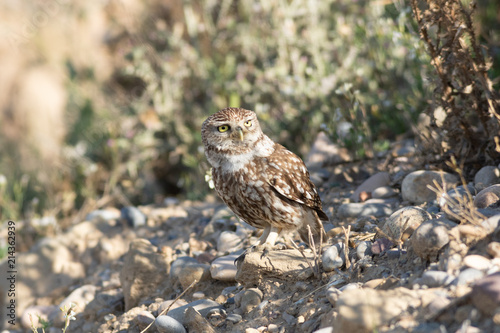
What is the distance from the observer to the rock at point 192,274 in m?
3.98

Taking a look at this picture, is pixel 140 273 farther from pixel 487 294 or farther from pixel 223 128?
pixel 487 294

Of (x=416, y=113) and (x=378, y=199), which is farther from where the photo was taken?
(x=416, y=113)

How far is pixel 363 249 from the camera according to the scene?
334cm

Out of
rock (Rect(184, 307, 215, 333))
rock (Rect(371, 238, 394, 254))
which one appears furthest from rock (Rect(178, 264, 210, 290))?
rock (Rect(371, 238, 394, 254))

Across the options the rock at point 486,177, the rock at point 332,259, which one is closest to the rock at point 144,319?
the rock at point 332,259

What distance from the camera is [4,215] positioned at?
655 centimetres

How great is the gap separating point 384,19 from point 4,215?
520 cm

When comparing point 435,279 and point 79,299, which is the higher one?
point 435,279

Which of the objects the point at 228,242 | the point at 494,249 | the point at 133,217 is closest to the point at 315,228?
the point at 228,242

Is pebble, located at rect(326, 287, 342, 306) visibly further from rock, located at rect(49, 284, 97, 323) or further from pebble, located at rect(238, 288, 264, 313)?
rock, located at rect(49, 284, 97, 323)

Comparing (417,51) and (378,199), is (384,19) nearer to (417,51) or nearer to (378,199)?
(417,51)

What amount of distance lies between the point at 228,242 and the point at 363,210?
1.18 m

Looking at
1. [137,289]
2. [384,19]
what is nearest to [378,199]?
[137,289]

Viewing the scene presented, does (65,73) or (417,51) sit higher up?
(65,73)
